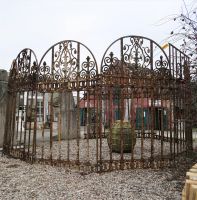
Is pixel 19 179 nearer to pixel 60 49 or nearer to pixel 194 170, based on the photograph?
pixel 60 49

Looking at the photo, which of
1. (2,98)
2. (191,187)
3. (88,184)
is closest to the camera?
(191,187)

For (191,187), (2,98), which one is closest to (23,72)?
(2,98)

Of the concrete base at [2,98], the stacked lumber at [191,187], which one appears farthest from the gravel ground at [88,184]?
the concrete base at [2,98]

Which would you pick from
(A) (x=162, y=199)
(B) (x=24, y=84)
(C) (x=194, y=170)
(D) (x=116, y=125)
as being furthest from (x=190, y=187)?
(D) (x=116, y=125)

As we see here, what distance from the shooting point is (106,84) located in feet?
19.3

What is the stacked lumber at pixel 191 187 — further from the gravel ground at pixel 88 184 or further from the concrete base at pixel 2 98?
the concrete base at pixel 2 98

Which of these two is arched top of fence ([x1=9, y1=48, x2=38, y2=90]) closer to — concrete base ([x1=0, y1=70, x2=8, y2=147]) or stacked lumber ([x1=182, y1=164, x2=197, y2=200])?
concrete base ([x1=0, y1=70, x2=8, y2=147])

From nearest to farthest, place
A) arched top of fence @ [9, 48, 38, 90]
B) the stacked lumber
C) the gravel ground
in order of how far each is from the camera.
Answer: the stacked lumber → the gravel ground → arched top of fence @ [9, 48, 38, 90]

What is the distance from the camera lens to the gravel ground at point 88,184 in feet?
14.3

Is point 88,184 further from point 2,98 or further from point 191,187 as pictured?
point 2,98

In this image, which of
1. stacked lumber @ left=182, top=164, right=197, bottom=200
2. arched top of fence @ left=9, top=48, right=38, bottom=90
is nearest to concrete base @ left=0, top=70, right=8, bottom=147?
arched top of fence @ left=9, top=48, right=38, bottom=90

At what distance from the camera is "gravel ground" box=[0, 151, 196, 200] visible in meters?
4.36

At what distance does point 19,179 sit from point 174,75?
13.2ft

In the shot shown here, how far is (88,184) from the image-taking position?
4934 mm
